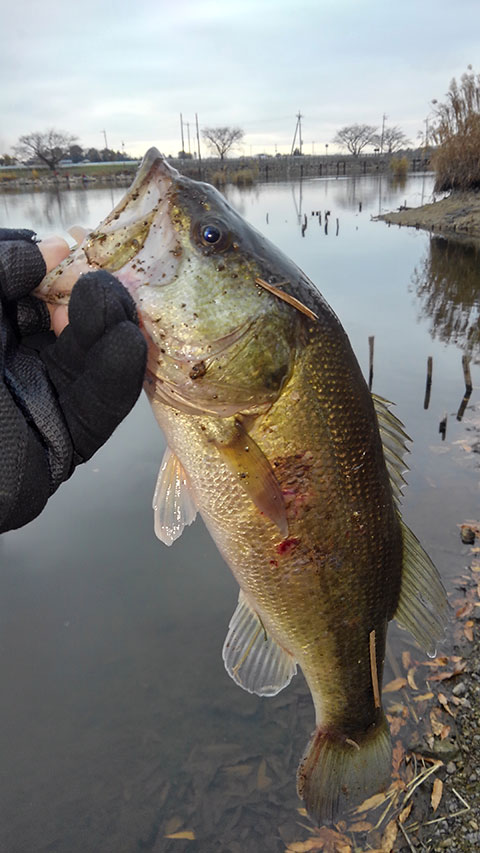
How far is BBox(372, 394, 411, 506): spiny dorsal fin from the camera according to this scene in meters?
2.38

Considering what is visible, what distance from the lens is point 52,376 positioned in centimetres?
200

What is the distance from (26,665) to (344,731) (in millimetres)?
4655

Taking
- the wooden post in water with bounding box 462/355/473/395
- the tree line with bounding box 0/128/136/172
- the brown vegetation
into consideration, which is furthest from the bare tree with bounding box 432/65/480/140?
the tree line with bounding box 0/128/136/172

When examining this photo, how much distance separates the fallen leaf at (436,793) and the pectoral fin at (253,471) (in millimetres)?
3401

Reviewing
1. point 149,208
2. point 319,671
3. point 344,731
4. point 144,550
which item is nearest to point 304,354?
point 149,208

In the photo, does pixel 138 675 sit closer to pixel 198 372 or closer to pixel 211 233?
pixel 198 372

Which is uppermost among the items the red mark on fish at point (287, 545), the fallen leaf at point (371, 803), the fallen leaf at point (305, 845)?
the red mark on fish at point (287, 545)

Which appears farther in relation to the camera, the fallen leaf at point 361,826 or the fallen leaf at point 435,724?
the fallen leaf at point 435,724

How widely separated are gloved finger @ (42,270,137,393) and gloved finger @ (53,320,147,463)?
0.10 feet

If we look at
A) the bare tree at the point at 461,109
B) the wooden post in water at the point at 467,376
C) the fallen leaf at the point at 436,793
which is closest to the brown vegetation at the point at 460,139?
the bare tree at the point at 461,109

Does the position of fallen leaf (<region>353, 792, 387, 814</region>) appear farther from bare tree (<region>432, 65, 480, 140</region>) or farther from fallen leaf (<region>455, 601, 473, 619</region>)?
bare tree (<region>432, 65, 480, 140</region>)

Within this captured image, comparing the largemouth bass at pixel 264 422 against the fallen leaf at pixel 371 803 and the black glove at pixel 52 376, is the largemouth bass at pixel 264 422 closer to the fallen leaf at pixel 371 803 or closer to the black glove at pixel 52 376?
the black glove at pixel 52 376

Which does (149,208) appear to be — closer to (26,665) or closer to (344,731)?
(344,731)

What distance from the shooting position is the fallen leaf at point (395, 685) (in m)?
5.04
